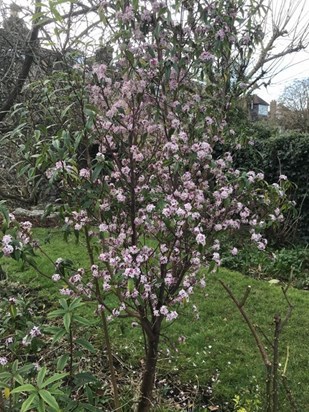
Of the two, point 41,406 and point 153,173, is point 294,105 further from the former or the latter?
point 41,406

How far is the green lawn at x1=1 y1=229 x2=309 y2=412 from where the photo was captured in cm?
270

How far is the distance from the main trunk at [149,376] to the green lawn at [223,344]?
88mm

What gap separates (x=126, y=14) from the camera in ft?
5.75

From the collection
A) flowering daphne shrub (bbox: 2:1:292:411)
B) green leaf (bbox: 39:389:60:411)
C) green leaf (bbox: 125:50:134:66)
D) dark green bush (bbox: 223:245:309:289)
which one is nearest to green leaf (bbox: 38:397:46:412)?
green leaf (bbox: 39:389:60:411)

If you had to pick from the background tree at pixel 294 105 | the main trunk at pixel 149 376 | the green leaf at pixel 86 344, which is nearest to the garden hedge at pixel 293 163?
the main trunk at pixel 149 376

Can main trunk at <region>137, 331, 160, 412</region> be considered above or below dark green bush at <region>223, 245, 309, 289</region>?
above

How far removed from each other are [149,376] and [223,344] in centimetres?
125

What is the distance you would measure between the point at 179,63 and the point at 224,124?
430 mm

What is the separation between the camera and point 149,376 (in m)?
2.11

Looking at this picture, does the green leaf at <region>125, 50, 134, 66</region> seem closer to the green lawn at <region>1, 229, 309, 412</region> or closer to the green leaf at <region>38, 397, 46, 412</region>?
the green lawn at <region>1, 229, 309, 412</region>

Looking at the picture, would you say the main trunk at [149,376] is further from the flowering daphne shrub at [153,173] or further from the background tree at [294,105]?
the background tree at [294,105]

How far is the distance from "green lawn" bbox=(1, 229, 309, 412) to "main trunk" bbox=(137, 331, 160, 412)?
0.09 meters

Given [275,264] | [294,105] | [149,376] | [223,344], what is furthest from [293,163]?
[294,105]

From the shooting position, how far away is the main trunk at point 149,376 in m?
2.10
